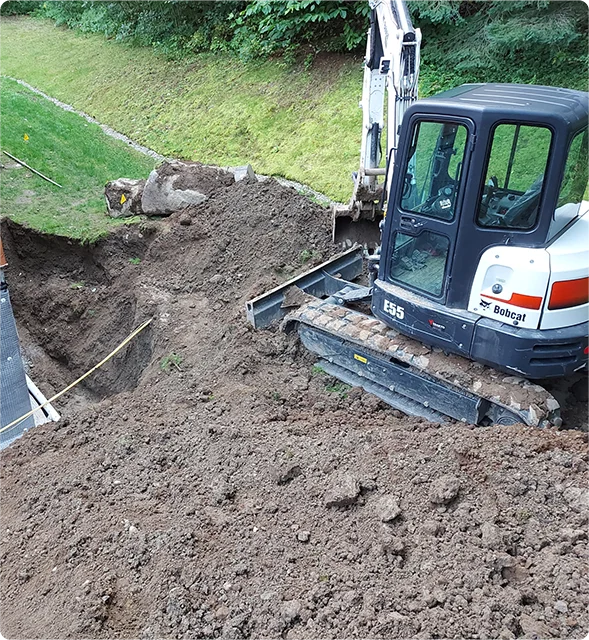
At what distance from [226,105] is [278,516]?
14.7 metres

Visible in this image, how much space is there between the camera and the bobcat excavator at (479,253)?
477cm

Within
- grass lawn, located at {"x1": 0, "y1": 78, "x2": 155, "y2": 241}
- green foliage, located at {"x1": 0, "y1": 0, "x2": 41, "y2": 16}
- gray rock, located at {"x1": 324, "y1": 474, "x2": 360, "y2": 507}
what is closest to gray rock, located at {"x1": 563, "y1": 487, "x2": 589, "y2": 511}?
gray rock, located at {"x1": 324, "y1": 474, "x2": 360, "y2": 507}

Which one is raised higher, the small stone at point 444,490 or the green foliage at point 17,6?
the green foliage at point 17,6

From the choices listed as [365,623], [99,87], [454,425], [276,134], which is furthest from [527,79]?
[99,87]

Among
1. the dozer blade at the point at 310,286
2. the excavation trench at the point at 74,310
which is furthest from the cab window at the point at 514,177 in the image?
the excavation trench at the point at 74,310

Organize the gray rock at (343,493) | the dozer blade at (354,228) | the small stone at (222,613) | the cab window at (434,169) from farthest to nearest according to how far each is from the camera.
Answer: the dozer blade at (354,228), the cab window at (434,169), the gray rock at (343,493), the small stone at (222,613)

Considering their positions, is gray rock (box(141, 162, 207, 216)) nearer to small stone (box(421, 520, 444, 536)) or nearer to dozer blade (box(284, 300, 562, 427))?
dozer blade (box(284, 300, 562, 427))

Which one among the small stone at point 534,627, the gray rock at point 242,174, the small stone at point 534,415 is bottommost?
the small stone at point 534,627

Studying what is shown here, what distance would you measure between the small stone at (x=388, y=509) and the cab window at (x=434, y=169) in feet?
7.72

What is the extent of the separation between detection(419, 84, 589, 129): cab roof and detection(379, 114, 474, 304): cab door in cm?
15

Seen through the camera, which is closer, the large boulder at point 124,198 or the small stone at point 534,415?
the small stone at point 534,415

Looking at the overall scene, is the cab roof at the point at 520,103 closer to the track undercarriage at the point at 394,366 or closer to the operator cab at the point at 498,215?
the operator cab at the point at 498,215

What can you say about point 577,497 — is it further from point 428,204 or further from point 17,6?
point 17,6

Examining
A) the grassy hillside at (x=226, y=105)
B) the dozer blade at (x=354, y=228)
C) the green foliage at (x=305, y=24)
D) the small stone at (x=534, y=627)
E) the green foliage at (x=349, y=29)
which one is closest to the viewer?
the small stone at (x=534, y=627)
